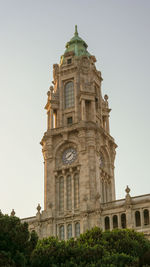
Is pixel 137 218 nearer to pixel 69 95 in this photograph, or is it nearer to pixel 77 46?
pixel 69 95

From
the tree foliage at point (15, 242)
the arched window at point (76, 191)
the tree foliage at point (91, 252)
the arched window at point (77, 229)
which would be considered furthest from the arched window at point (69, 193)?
the tree foliage at point (15, 242)

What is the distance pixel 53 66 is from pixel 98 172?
2295cm

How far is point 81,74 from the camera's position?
89375 millimetres

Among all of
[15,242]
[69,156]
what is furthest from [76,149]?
[15,242]

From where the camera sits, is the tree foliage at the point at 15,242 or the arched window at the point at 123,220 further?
the arched window at the point at 123,220

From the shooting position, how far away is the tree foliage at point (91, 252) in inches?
2040

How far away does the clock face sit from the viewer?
8206 centimetres

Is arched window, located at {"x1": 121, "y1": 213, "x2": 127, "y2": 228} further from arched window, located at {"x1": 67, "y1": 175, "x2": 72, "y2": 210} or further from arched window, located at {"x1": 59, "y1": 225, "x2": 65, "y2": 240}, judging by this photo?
arched window, located at {"x1": 59, "y1": 225, "x2": 65, "y2": 240}

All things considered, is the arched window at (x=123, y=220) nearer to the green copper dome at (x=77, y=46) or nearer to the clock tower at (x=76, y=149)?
the clock tower at (x=76, y=149)

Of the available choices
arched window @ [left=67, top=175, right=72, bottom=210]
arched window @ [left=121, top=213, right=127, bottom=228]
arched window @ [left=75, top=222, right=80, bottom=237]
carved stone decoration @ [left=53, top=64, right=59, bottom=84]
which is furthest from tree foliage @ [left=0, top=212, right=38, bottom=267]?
carved stone decoration @ [left=53, top=64, right=59, bottom=84]

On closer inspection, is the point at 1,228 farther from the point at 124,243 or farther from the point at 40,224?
the point at 40,224

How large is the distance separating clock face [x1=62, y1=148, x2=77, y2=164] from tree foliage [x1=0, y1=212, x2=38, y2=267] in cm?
2868

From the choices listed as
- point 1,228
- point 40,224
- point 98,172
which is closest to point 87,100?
point 98,172

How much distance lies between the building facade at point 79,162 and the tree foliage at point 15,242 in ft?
71.9
